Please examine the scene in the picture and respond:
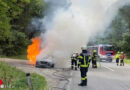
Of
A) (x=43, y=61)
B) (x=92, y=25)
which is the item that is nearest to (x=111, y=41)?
(x=92, y=25)

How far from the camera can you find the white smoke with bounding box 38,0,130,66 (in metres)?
19.1

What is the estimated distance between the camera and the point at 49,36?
20.2m

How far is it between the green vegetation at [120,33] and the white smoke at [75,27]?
852 inches

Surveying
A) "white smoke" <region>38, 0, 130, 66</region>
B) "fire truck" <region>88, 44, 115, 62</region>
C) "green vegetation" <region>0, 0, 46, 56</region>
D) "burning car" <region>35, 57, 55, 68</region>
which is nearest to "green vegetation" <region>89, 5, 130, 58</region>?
"fire truck" <region>88, 44, 115, 62</region>

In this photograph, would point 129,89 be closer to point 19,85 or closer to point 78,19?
point 19,85

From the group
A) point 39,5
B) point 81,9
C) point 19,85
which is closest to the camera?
point 19,85

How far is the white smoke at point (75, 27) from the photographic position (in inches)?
752

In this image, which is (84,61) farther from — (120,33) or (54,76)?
(120,33)

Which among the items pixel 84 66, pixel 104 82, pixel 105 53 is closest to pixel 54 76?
pixel 104 82

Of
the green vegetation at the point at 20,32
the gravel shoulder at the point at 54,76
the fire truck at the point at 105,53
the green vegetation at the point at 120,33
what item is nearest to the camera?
the gravel shoulder at the point at 54,76

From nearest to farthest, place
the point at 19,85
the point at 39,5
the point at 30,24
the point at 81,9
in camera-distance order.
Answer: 1. the point at 19,85
2. the point at 81,9
3. the point at 39,5
4. the point at 30,24

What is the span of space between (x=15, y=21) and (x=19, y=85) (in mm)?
31039

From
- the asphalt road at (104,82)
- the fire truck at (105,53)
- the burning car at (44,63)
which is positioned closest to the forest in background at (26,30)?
the fire truck at (105,53)

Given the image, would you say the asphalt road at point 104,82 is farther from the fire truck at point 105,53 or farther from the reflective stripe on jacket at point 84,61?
the fire truck at point 105,53
